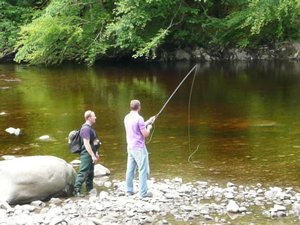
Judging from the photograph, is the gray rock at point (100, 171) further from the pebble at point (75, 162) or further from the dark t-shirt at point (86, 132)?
the dark t-shirt at point (86, 132)

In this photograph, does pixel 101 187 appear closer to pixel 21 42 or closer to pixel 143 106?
pixel 143 106

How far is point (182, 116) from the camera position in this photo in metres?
18.3

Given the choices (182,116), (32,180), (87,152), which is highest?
(87,152)

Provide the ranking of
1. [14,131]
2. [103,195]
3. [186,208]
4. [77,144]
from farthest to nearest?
[14,131], [77,144], [103,195], [186,208]

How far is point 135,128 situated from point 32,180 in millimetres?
1967

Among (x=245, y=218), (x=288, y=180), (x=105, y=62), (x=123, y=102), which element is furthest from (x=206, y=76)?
(x=245, y=218)

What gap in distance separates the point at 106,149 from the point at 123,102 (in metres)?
7.35

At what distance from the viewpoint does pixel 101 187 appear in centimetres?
1083

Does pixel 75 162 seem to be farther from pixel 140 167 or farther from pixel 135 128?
pixel 135 128

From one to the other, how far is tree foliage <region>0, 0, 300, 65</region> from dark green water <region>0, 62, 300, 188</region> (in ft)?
6.92

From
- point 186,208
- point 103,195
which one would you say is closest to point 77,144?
point 103,195

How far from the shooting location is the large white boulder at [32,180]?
9664 millimetres

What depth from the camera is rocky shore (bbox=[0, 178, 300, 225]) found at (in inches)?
340

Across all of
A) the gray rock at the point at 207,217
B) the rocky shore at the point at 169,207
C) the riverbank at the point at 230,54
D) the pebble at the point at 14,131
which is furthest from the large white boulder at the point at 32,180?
the riverbank at the point at 230,54
